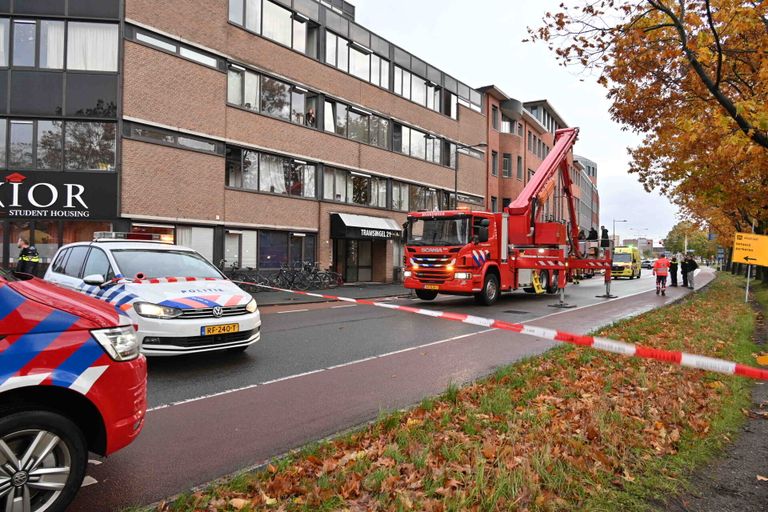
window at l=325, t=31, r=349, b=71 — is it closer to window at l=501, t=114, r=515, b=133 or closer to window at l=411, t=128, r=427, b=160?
window at l=411, t=128, r=427, b=160

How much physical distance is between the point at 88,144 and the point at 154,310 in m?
13.4

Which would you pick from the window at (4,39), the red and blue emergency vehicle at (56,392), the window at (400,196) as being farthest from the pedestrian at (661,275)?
the window at (4,39)

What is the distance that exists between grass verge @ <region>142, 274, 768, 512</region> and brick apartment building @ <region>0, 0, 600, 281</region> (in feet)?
42.7

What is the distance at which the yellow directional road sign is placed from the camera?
14.7 metres

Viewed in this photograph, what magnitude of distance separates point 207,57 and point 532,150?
1387 inches

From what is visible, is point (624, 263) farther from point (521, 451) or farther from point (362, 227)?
point (521, 451)

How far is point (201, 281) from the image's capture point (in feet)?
23.8

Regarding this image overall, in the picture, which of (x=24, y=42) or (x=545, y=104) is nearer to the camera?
(x=24, y=42)

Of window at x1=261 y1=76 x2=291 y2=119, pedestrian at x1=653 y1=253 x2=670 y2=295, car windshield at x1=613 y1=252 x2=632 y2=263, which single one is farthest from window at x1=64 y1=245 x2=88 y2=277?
car windshield at x1=613 y1=252 x2=632 y2=263

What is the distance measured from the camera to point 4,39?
16516mm

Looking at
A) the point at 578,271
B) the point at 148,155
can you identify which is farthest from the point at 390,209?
the point at 148,155

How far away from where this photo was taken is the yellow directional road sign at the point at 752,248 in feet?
48.2

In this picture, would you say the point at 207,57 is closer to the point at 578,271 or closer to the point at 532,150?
the point at 578,271

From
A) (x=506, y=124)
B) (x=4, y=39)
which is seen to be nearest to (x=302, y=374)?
(x=4, y=39)
